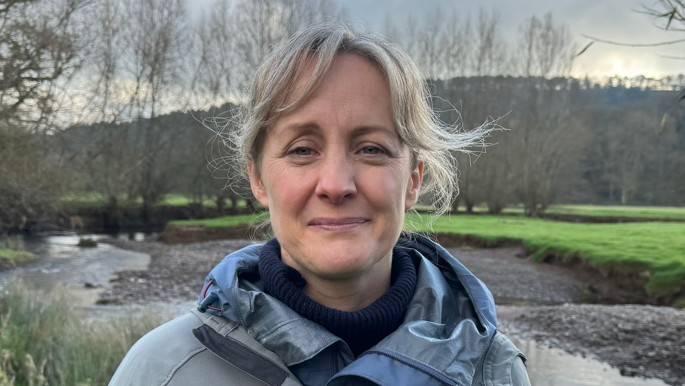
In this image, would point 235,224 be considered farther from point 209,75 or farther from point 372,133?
point 372,133

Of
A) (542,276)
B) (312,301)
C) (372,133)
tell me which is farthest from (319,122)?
(542,276)

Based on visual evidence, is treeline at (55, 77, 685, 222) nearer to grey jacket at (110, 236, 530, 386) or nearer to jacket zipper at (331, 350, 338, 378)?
grey jacket at (110, 236, 530, 386)

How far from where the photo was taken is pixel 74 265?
677 inches

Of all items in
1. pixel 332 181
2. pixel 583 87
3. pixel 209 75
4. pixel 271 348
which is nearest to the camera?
pixel 271 348

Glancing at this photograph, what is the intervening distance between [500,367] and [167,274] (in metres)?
16.3

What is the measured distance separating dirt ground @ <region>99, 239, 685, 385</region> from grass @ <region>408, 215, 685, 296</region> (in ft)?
2.59

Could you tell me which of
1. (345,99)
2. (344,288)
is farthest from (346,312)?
(345,99)

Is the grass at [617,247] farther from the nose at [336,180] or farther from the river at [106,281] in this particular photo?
the nose at [336,180]

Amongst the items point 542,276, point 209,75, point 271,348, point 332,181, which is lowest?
point 542,276

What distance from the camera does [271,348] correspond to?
1.20 m

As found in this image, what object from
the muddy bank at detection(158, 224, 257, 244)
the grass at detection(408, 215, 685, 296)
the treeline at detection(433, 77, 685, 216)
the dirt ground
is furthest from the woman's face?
the treeline at detection(433, 77, 685, 216)

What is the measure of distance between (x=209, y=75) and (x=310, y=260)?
36794 mm

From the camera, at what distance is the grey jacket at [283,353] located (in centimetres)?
116

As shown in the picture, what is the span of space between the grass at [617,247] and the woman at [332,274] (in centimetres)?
759
